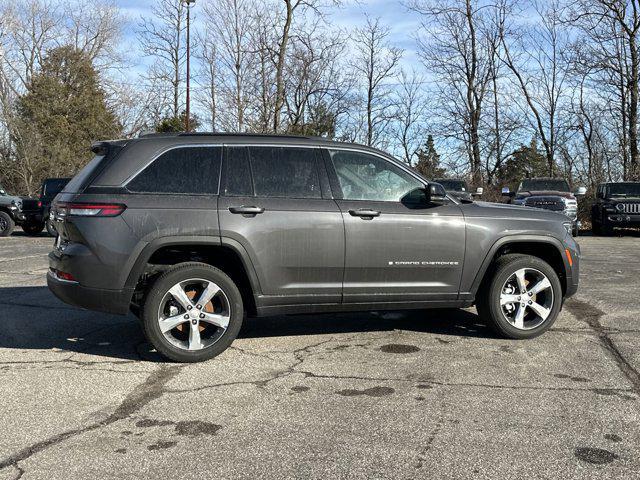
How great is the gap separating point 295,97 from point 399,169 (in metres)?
28.1

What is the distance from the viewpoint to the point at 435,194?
5523mm

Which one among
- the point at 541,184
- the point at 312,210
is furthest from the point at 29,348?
the point at 541,184

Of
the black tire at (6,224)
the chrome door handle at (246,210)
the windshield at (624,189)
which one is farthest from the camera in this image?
the windshield at (624,189)

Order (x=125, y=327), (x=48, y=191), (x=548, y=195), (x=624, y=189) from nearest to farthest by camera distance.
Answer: (x=125, y=327)
(x=548, y=195)
(x=624, y=189)
(x=48, y=191)

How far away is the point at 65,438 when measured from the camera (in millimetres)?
3609

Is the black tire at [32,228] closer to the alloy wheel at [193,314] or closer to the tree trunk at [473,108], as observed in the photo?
the alloy wheel at [193,314]

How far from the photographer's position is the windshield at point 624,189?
20016 millimetres

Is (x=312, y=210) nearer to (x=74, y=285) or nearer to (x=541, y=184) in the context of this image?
(x=74, y=285)

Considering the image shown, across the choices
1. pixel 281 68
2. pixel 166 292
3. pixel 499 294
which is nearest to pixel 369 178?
pixel 499 294

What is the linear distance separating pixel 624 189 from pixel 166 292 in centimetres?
1872

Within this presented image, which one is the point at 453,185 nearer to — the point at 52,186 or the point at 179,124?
the point at 52,186

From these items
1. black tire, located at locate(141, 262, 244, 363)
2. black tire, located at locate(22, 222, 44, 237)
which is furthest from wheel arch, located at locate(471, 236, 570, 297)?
black tire, located at locate(22, 222, 44, 237)

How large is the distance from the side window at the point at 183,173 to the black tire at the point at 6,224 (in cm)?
1647

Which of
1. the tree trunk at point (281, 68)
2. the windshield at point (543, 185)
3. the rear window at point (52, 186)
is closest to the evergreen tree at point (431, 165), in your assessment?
the tree trunk at point (281, 68)
